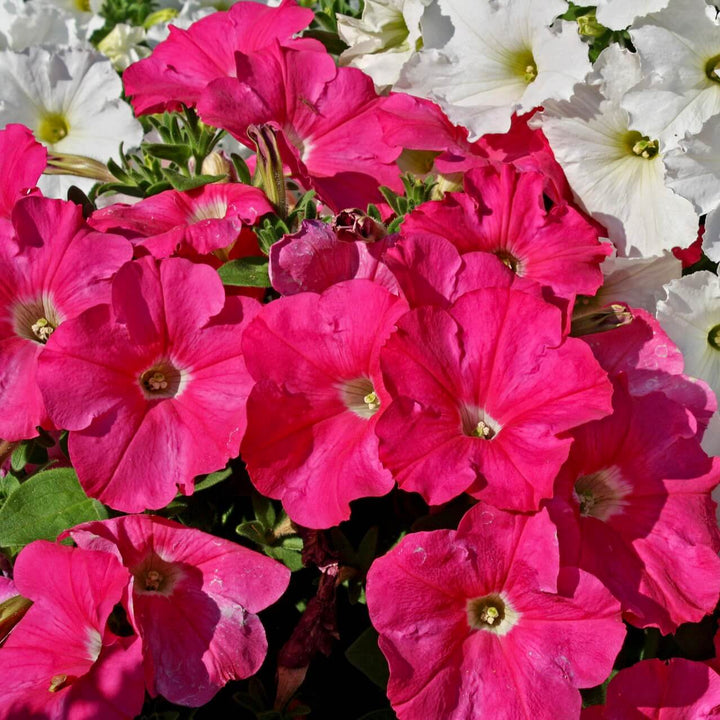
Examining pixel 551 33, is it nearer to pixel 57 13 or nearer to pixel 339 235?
pixel 339 235

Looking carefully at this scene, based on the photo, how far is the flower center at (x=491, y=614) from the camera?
890 millimetres

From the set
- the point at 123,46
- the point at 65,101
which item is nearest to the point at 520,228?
the point at 65,101

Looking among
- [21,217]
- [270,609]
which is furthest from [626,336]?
[21,217]

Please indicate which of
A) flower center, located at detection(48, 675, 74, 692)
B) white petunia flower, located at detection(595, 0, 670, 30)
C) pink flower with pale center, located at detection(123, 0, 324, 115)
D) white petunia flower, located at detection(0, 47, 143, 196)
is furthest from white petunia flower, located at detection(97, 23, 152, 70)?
flower center, located at detection(48, 675, 74, 692)

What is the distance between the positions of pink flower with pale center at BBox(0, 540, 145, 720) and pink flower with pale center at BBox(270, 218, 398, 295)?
1.06 ft

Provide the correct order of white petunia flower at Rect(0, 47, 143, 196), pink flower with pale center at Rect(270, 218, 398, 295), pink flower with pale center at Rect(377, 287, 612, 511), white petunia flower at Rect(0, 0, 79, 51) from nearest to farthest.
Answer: pink flower with pale center at Rect(377, 287, 612, 511), pink flower with pale center at Rect(270, 218, 398, 295), white petunia flower at Rect(0, 47, 143, 196), white petunia flower at Rect(0, 0, 79, 51)

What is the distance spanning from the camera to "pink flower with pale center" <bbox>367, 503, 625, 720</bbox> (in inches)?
32.9

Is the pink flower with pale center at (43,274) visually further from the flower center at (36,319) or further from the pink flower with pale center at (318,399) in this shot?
the pink flower with pale center at (318,399)

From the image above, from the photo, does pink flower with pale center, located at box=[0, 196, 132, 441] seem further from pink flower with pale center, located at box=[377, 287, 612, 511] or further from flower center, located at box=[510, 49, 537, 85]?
flower center, located at box=[510, 49, 537, 85]

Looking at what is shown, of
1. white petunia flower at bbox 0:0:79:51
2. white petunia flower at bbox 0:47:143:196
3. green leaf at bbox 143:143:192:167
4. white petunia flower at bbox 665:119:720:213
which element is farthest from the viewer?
white petunia flower at bbox 0:0:79:51

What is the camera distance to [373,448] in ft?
2.83

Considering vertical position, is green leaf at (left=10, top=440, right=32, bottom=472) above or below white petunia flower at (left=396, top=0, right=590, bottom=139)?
below

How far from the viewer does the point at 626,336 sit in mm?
996

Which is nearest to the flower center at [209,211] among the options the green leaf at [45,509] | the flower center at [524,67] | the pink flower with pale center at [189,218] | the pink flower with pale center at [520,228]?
the pink flower with pale center at [189,218]
